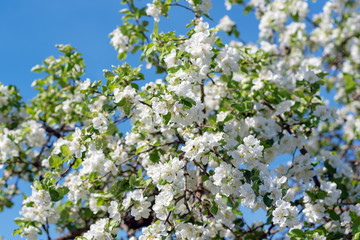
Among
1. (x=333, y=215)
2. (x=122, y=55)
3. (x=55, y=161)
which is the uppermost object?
(x=122, y=55)

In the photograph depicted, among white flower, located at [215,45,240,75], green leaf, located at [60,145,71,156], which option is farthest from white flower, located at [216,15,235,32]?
green leaf, located at [60,145,71,156]

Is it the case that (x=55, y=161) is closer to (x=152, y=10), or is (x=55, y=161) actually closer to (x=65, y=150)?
(x=65, y=150)

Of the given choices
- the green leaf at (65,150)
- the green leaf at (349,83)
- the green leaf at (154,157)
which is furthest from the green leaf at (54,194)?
the green leaf at (349,83)

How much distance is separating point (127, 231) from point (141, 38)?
2015mm

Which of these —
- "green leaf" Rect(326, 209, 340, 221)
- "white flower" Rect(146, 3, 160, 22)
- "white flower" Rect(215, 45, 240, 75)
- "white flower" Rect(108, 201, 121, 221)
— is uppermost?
"white flower" Rect(146, 3, 160, 22)

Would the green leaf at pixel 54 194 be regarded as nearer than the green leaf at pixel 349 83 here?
Yes

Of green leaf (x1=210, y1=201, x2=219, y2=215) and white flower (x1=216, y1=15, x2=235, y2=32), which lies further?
white flower (x1=216, y1=15, x2=235, y2=32)

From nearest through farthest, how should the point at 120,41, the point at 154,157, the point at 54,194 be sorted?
the point at 54,194 → the point at 154,157 → the point at 120,41

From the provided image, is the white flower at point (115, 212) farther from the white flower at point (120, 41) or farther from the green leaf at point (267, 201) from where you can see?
the white flower at point (120, 41)

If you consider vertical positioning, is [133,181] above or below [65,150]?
below

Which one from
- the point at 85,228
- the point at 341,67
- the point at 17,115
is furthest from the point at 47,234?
the point at 341,67

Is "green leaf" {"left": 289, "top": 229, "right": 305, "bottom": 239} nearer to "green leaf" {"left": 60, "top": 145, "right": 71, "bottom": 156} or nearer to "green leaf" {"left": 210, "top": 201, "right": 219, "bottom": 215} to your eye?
"green leaf" {"left": 210, "top": 201, "right": 219, "bottom": 215}

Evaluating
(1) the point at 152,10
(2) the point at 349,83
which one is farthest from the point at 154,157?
(2) the point at 349,83

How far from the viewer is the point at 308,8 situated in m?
5.20
